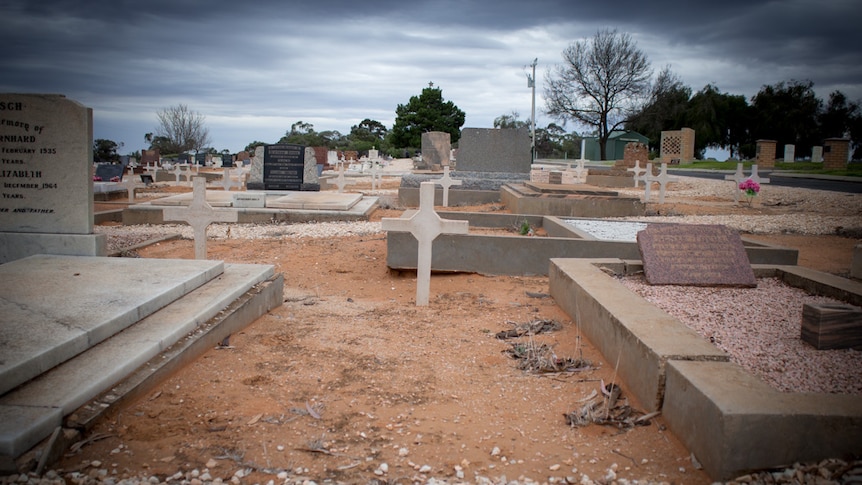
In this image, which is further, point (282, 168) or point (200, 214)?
point (282, 168)

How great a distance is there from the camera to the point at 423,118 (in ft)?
195

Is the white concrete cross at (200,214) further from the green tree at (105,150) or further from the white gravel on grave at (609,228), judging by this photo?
the green tree at (105,150)

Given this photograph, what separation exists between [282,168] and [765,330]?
44.2ft

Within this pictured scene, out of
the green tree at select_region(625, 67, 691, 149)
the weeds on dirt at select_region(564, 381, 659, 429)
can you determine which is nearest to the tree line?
the green tree at select_region(625, 67, 691, 149)

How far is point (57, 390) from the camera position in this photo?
2.88 meters

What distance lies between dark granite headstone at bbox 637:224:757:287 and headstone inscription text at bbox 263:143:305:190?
11.7 m

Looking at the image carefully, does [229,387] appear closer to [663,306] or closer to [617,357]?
[617,357]

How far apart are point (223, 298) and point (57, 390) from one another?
1.70 m

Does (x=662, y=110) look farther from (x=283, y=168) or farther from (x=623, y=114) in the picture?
(x=283, y=168)

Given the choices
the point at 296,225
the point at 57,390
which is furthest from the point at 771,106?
the point at 57,390

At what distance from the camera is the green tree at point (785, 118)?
133ft

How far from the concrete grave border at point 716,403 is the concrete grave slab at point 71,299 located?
3.10 m

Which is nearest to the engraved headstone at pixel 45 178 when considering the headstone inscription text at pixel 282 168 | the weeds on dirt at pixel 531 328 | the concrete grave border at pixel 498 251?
the concrete grave border at pixel 498 251

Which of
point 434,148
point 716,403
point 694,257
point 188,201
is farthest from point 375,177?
point 716,403
